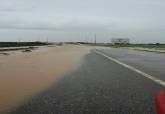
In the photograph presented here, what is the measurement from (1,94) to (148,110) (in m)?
4.63

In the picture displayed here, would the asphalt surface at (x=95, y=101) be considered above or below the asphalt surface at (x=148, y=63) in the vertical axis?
above

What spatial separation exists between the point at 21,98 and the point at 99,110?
292 cm

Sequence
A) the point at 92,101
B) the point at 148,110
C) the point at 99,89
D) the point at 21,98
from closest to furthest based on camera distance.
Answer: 1. the point at 148,110
2. the point at 92,101
3. the point at 21,98
4. the point at 99,89

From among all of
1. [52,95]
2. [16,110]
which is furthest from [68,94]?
[16,110]

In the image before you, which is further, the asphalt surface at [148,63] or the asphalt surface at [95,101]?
the asphalt surface at [148,63]

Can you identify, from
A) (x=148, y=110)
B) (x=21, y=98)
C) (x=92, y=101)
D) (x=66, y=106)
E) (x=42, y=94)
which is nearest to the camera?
(x=148, y=110)

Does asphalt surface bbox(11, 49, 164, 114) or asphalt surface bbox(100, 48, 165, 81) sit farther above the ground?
asphalt surface bbox(11, 49, 164, 114)

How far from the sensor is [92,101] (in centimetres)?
870

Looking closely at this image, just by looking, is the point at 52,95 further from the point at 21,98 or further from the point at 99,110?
the point at 99,110

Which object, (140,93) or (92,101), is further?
(140,93)

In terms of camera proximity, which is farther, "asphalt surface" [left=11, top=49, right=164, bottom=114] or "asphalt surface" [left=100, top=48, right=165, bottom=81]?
"asphalt surface" [left=100, top=48, right=165, bottom=81]

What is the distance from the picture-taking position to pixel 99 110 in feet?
24.6

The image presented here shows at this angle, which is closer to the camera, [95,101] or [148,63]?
[95,101]

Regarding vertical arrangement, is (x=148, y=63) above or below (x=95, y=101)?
below
